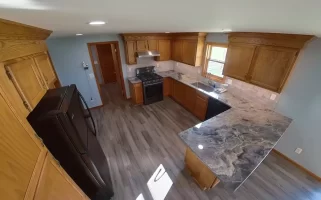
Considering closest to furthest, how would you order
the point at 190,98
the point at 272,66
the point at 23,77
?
1. the point at 23,77
2. the point at 272,66
3. the point at 190,98

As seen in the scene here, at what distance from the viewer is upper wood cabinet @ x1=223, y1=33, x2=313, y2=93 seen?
1.91 m

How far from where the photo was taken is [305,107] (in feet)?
7.00

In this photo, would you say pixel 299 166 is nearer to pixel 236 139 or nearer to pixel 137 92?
pixel 236 139

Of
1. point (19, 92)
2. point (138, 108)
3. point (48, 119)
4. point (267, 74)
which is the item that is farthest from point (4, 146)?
point (138, 108)

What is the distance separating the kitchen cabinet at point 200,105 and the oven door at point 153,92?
4.68ft

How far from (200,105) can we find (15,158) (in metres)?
3.43

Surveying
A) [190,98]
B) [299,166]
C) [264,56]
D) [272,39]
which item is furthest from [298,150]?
[190,98]

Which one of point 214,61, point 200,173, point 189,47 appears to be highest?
point 189,47

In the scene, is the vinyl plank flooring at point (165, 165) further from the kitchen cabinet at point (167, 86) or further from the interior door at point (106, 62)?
the interior door at point (106, 62)

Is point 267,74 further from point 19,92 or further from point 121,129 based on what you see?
point 121,129

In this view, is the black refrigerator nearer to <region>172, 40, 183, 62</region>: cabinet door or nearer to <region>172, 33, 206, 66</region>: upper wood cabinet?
<region>172, 33, 206, 66</region>: upper wood cabinet

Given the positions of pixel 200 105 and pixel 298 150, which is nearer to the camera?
pixel 298 150

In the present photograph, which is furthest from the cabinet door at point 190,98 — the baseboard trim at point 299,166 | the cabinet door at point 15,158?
the cabinet door at point 15,158

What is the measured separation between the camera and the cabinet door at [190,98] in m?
3.72
